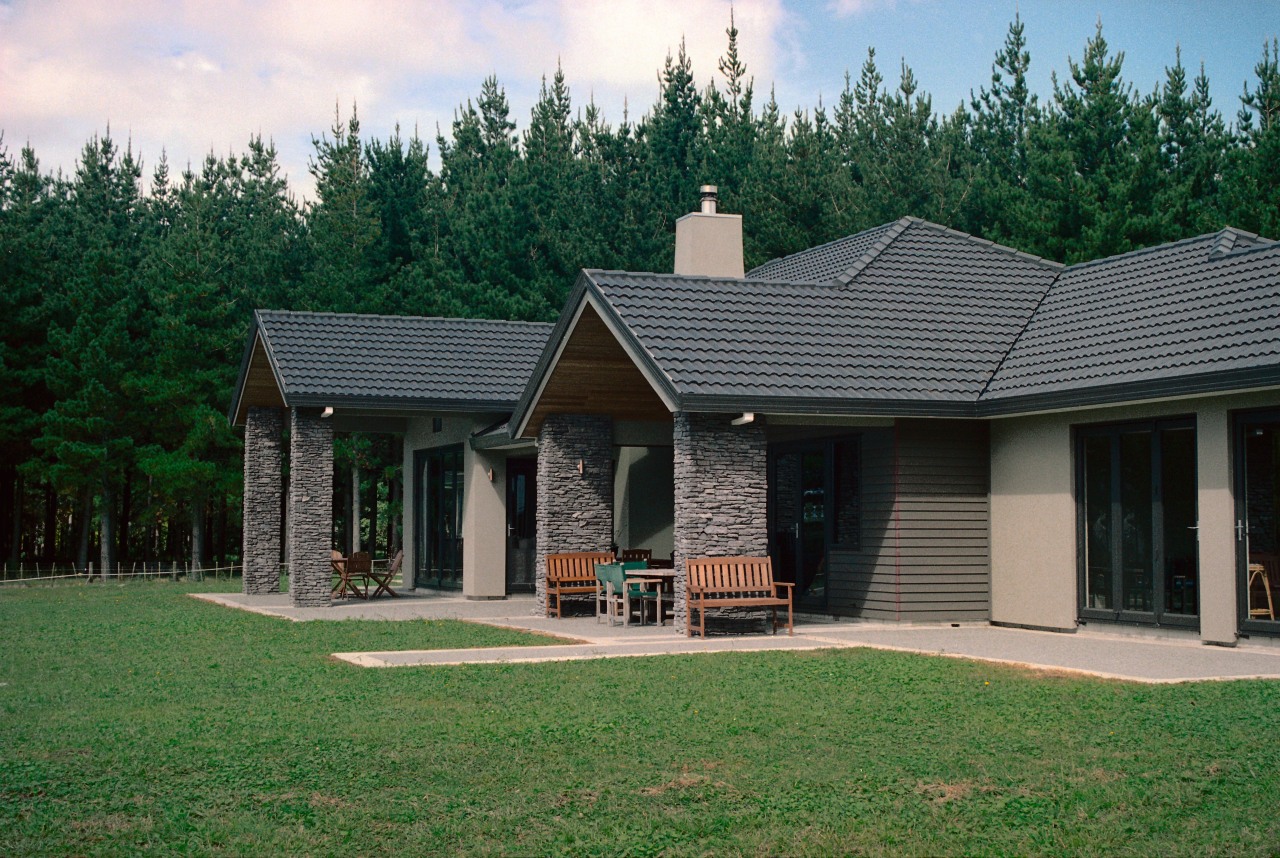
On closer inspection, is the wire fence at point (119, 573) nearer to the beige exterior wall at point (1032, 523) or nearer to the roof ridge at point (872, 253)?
the roof ridge at point (872, 253)

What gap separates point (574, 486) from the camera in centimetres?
1883

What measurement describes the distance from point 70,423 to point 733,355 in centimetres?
2356

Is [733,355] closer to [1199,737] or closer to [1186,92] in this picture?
[1199,737]

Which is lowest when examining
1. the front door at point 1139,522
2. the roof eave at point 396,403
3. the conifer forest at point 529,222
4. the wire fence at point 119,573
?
the wire fence at point 119,573

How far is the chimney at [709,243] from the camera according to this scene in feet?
66.9

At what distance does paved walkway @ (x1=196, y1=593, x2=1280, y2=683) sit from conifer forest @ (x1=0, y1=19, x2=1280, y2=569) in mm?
14748

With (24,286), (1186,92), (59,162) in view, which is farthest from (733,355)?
(59,162)

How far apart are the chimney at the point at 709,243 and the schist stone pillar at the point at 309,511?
6.22m

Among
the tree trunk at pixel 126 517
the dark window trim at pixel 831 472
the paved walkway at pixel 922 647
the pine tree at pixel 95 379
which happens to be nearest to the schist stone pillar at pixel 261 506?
the paved walkway at pixel 922 647

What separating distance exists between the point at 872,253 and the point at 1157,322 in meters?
4.65

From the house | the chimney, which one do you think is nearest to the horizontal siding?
the house

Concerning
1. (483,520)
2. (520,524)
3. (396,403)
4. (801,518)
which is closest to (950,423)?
(801,518)

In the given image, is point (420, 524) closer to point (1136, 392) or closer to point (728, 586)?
point (728, 586)

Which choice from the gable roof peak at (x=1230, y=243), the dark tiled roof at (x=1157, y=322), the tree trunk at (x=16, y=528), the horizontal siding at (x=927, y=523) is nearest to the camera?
the dark tiled roof at (x=1157, y=322)
